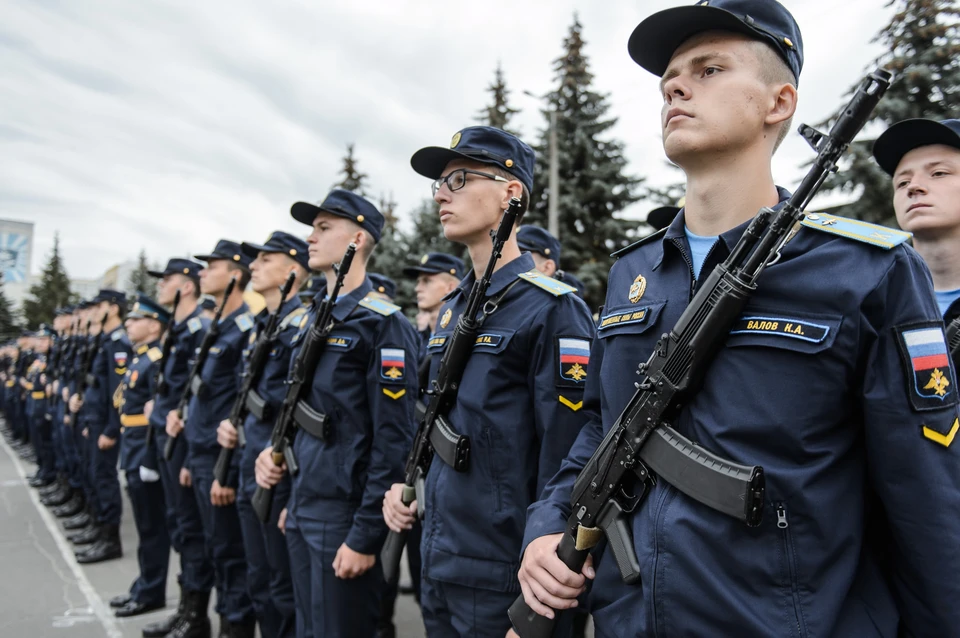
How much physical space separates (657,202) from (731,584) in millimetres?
16580

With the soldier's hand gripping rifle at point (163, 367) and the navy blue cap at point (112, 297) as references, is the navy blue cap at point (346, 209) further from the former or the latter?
the navy blue cap at point (112, 297)

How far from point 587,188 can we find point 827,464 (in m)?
17.2

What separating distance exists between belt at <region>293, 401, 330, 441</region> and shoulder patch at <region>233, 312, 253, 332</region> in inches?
71.3

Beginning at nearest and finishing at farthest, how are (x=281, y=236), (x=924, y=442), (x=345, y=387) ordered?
(x=924, y=442) → (x=345, y=387) → (x=281, y=236)

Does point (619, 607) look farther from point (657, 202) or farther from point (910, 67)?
point (657, 202)

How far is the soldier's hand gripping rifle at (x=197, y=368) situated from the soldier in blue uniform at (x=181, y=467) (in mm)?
72

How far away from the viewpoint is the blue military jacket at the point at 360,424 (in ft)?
10.2

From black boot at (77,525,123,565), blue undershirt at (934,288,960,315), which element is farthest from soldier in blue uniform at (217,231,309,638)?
black boot at (77,525,123,565)

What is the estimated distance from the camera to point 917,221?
2480 mm

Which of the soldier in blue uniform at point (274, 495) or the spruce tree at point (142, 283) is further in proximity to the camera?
the spruce tree at point (142, 283)

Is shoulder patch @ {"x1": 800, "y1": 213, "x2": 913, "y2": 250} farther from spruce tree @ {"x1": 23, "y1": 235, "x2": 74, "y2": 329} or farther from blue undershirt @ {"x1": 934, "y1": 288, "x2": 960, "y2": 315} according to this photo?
spruce tree @ {"x1": 23, "y1": 235, "x2": 74, "y2": 329}

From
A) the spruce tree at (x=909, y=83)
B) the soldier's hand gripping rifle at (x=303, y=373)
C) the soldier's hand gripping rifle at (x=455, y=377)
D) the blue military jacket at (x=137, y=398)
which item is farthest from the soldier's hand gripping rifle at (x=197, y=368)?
the spruce tree at (x=909, y=83)

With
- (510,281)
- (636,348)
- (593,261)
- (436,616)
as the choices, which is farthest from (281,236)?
(593,261)

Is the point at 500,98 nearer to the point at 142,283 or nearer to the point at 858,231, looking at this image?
the point at 858,231
